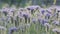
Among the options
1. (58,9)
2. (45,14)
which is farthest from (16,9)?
(58,9)

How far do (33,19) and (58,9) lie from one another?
296 millimetres

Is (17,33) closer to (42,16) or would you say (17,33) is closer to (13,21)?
(13,21)

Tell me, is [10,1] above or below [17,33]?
above

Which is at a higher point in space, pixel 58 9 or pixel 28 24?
pixel 58 9

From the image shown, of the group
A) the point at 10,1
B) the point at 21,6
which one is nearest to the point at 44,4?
the point at 21,6

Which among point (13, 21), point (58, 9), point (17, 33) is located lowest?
point (17, 33)

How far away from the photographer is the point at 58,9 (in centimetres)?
178

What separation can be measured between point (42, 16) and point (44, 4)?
0.45 feet

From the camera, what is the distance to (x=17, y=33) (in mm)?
1774

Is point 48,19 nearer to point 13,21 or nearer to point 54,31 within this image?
point 54,31

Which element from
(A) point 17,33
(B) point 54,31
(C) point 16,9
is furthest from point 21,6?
(B) point 54,31

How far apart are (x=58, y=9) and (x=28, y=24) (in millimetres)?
369

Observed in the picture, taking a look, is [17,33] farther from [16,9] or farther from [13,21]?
[16,9]

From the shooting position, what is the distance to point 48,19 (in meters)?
1.77
